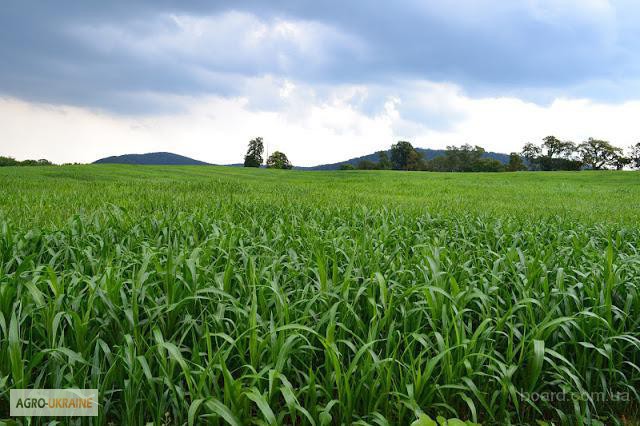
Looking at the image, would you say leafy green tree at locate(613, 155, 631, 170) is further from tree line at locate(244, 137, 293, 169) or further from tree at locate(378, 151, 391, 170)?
tree line at locate(244, 137, 293, 169)

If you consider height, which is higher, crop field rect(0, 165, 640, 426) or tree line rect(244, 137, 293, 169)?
tree line rect(244, 137, 293, 169)

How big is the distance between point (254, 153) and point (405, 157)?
49.0 m

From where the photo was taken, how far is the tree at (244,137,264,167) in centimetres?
10131

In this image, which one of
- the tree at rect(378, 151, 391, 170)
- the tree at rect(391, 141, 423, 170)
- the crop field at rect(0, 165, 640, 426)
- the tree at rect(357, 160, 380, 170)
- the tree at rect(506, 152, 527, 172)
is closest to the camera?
the crop field at rect(0, 165, 640, 426)

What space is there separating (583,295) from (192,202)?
755 centimetres

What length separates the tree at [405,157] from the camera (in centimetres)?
12525

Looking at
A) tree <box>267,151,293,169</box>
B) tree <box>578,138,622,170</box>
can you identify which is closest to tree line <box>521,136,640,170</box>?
tree <box>578,138,622,170</box>

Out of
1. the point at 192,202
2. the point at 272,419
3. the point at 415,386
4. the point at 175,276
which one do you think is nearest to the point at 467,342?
the point at 415,386

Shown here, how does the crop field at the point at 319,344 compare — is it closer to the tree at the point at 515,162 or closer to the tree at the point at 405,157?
the tree at the point at 405,157

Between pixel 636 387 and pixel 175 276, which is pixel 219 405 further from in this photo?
pixel 636 387

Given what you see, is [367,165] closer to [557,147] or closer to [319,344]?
[557,147]

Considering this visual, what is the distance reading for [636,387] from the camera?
3240 millimetres

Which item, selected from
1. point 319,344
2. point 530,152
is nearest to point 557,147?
point 530,152

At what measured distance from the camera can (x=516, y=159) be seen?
121 meters
